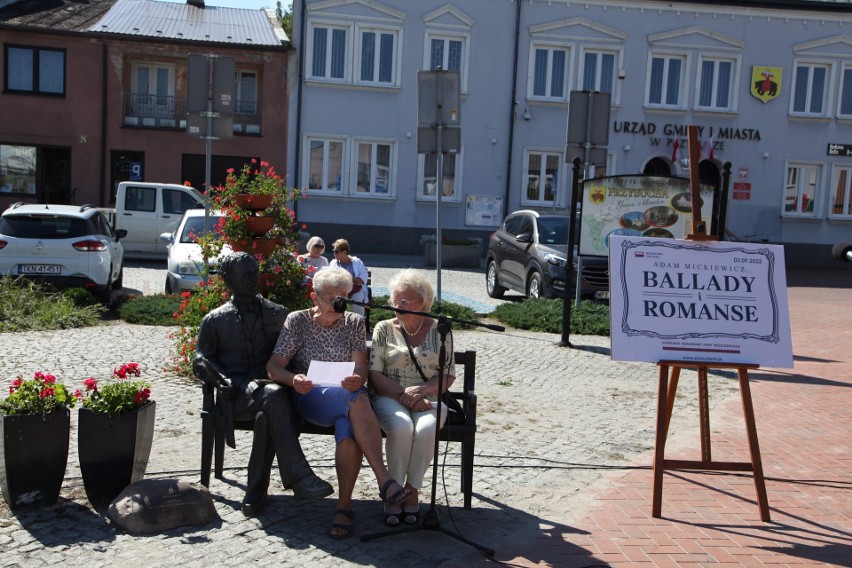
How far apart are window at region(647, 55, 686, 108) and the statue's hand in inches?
997

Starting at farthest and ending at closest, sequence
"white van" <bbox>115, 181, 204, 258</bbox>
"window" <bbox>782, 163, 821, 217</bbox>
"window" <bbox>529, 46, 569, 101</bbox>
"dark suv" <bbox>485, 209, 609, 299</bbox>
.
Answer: "window" <bbox>782, 163, 821, 217</bbox> < "window" <bbox>529, 46, 569, 101</bbox> < "white van" <bbox>115, 181, 204, 258</bbox> < "dark suv" <bbox>485, 209, 609, 299</bbox>

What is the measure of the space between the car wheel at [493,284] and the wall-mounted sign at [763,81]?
1513 centimetres

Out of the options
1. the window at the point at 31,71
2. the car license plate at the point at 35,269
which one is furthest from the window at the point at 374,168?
the car license plate at the point at 35,269

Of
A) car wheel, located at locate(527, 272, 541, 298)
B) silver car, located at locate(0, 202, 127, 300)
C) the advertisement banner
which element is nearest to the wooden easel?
the advertisement banner

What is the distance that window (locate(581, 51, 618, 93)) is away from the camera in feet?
92.0

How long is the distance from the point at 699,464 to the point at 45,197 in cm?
2592

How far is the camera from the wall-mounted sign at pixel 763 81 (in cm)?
2848

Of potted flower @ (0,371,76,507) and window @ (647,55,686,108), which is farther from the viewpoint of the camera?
window @ (647,55,686,108)

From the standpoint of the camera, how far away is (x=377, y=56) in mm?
27078

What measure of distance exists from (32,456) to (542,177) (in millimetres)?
24290

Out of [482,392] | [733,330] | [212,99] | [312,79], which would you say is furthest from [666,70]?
[733,330]

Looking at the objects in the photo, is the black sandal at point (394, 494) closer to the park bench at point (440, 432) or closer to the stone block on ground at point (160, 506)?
the park bench at point (440, 432)

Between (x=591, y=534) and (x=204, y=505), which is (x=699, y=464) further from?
(x=204, y=505)

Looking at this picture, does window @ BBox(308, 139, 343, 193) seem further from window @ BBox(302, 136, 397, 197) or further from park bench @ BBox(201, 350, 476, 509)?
park bench @ BBox(201, 350, 476, 509)
